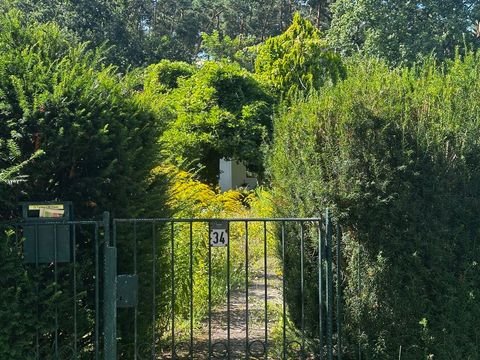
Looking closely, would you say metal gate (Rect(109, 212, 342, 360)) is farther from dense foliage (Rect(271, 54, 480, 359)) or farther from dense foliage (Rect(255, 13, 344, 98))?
dense foliage (Rect(255, 13, 344, 98))

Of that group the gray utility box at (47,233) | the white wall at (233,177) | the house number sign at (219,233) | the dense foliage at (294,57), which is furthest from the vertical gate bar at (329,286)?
the white wall at (233,177)

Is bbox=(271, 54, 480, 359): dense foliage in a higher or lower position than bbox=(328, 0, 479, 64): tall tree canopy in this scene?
lower

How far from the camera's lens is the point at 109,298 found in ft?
13.3

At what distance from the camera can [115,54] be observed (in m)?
34.2

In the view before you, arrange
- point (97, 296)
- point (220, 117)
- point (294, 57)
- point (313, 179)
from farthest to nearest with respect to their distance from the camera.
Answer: point (294, 57) → point (220, 117) → point (313, 179) → point (97, 296)

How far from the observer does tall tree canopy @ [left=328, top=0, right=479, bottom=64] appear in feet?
86.6

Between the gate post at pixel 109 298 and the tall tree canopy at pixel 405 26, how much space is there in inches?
924

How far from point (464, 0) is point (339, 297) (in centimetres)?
2901

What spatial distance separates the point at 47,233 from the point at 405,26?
2643 cm

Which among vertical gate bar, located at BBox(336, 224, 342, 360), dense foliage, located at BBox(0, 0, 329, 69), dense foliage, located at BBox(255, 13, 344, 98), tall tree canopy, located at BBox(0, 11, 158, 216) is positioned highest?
dense foliage, located at BBox(0, 0, 329, 69)

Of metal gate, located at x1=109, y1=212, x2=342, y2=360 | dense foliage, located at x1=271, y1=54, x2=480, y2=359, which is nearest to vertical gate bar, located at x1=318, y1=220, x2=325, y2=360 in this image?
metal gate, located at x1=109, y1=212, x2=342, y2=360

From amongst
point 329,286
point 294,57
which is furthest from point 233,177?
point 329,286

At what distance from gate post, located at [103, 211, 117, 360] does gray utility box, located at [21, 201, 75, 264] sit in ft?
1.05

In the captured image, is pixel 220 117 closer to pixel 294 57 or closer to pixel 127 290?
pixel 294 57
